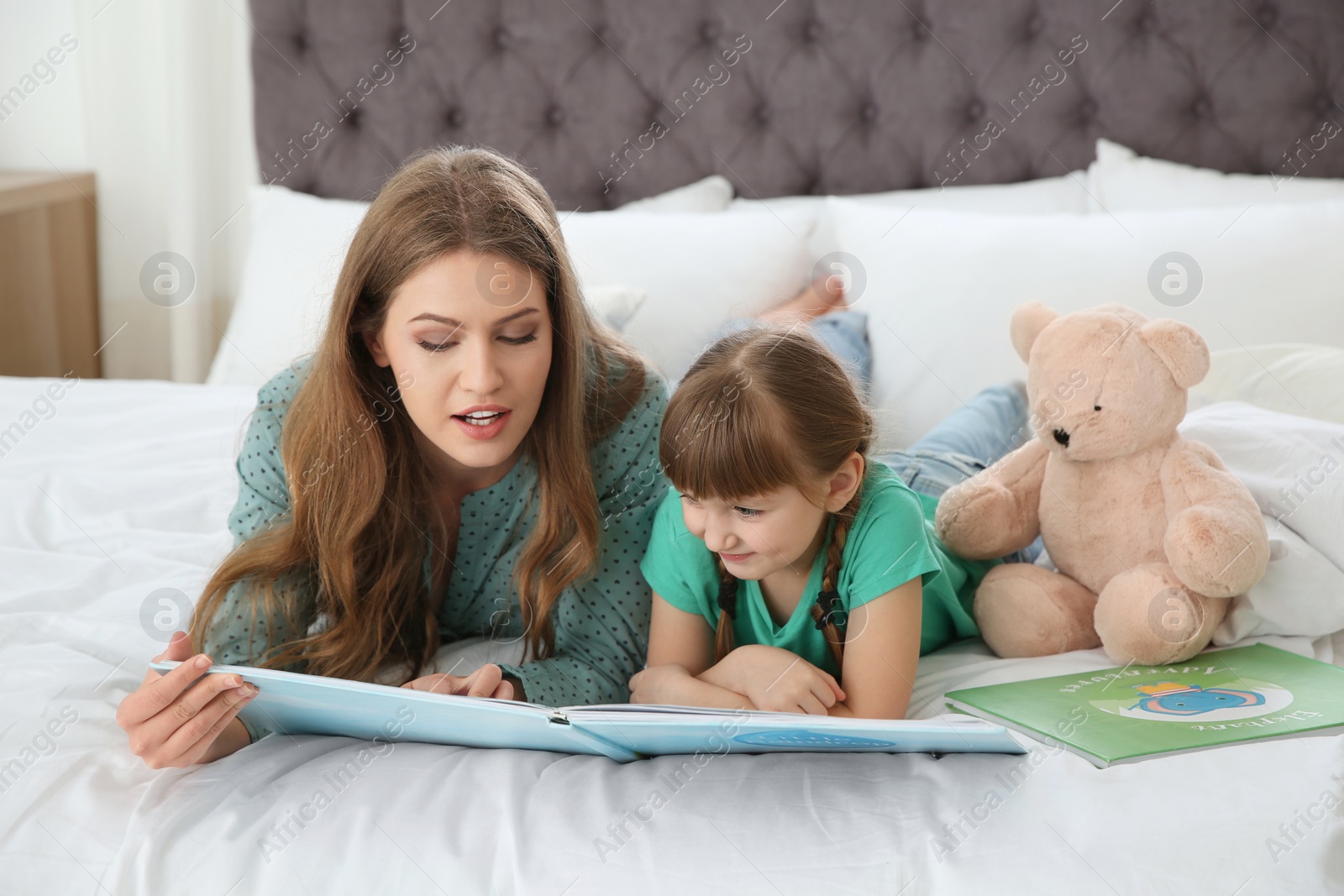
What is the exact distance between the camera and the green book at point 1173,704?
2.68 feet

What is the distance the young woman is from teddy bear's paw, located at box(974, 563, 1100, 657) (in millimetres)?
366

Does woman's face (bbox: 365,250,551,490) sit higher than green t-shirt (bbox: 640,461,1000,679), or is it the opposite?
woman's face (bbox: 365,250,551,490)

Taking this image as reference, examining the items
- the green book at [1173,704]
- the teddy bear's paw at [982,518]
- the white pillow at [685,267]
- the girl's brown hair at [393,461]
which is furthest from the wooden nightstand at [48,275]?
the green book at [1173,704]

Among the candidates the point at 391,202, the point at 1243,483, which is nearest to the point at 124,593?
the point at 391,202

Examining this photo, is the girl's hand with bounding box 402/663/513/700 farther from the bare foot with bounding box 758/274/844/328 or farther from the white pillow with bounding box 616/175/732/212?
the white pillow with bounding box 616/175/732/212

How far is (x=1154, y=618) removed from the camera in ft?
3.16

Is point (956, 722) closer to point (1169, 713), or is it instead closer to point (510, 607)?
point (1169, 713)

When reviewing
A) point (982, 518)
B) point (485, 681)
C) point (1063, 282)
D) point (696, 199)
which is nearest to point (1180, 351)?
point (982, 518)

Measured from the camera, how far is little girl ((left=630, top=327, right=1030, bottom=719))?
93 centimetres

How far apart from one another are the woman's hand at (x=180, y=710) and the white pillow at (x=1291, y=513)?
0.90 metres

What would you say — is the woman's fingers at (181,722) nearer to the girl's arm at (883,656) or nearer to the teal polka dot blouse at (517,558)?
the teal polka dot blouse at (517,558)

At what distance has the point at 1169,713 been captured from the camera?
87cm

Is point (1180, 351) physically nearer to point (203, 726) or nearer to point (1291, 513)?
point (1291, 513)

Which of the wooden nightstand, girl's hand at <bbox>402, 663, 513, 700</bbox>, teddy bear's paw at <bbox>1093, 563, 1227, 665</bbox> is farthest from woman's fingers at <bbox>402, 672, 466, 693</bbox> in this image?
the wooden nightstand
